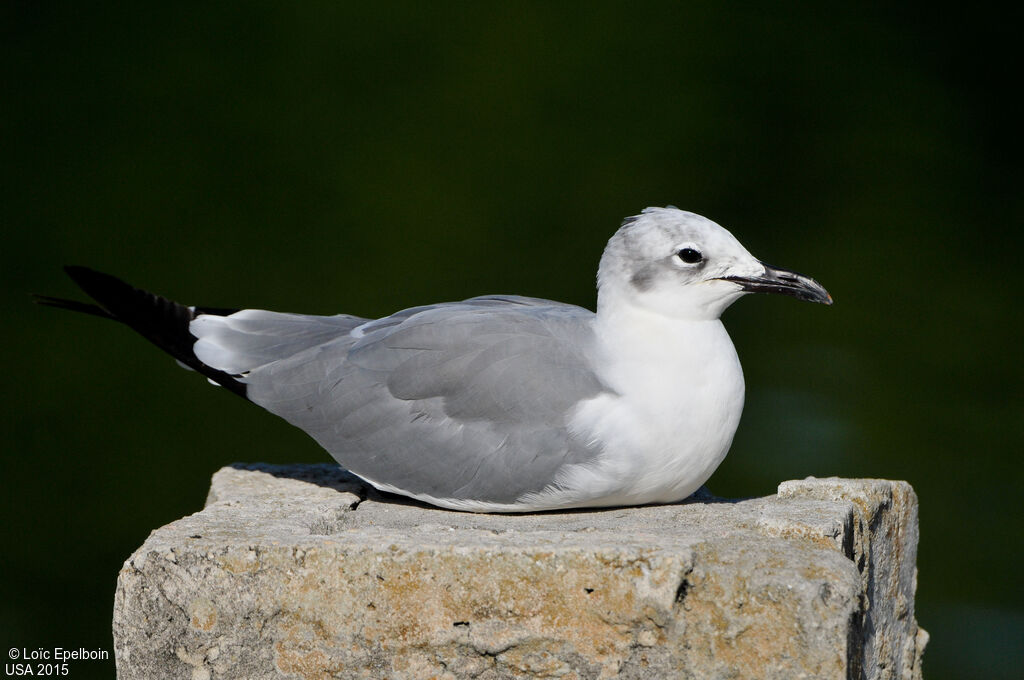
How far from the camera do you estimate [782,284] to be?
2951 millimetres

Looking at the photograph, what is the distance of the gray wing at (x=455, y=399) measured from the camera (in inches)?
117

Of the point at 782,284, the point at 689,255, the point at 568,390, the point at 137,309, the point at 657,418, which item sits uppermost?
the point at 137,309

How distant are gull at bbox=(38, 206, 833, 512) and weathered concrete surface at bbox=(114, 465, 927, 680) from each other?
0.25 meters

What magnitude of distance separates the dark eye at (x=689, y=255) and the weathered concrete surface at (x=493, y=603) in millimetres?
639

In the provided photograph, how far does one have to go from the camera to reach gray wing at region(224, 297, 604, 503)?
9.77 feet

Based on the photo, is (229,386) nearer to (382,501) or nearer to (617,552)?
(382,501)

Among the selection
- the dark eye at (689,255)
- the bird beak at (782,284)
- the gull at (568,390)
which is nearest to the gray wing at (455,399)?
the gull at (568,390)

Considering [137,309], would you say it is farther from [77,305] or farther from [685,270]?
[685,270]

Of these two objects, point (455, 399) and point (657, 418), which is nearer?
point (657, 418)

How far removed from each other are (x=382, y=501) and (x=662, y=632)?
971 mm

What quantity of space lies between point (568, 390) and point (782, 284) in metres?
0.55

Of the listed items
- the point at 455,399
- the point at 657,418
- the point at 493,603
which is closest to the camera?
the point at 493,603

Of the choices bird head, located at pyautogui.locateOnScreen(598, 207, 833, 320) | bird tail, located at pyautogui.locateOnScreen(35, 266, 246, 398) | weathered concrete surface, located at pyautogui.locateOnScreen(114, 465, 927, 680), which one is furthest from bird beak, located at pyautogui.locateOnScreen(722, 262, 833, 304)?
bird tail, located at pyautogui.locateOnScreen(35, 266, 246, 398)

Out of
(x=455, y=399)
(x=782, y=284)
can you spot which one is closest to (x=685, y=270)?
(x=782, y=284)
